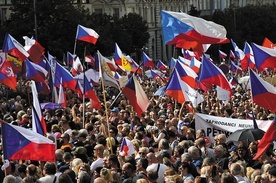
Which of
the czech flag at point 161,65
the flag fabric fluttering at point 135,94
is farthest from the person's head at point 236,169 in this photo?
the czech flag at point 161,65

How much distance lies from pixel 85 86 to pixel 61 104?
10.0 feet

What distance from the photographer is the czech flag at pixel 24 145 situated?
13.7 meters

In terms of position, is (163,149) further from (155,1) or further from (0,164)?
(155,1)

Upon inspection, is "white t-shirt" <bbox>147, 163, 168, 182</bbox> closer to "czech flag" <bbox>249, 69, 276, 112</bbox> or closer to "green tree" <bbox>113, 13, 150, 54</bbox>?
"czech flag" <bbox>249, 69, 276, 112</bbox>

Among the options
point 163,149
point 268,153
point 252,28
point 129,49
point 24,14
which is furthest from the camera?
point 252,28

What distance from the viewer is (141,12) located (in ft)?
388

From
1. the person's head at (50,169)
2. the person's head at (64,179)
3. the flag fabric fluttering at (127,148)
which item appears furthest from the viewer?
the flag fabric fluttering at (127,148)

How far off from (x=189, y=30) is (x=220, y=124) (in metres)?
5.81

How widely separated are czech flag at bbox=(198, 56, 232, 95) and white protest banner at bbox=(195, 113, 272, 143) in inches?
156

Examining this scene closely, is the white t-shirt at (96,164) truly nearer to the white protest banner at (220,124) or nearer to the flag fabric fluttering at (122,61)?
the white protest banner at (220,124)

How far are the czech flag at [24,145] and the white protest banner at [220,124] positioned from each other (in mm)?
5354

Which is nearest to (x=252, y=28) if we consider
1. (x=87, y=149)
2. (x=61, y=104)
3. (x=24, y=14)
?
(x=24, y=14)

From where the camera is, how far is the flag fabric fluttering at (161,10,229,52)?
78.3ft

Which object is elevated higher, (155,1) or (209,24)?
(209,24)
